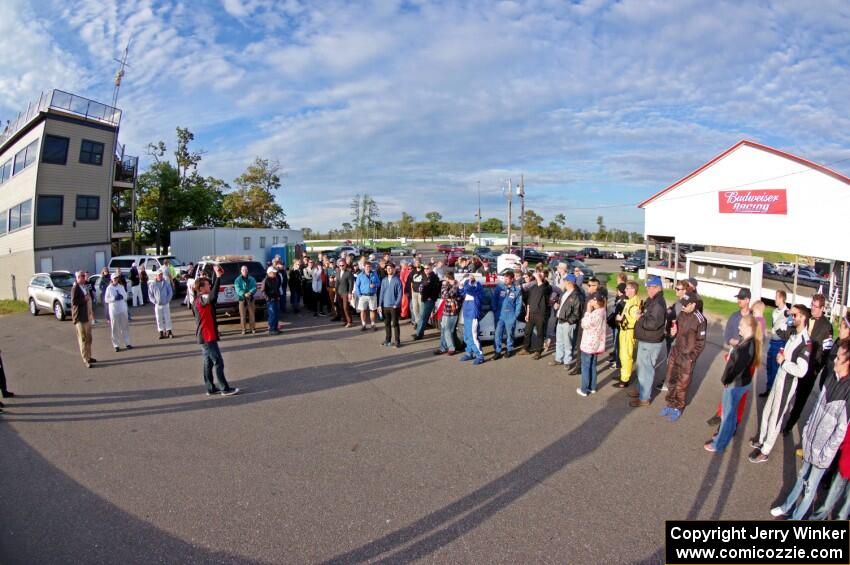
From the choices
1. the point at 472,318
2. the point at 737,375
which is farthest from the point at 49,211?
the point at 737,375

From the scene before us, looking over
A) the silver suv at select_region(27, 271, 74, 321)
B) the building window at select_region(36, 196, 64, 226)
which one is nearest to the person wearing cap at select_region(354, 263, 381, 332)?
the silver suv at select_region(27, 271, 74, 321)

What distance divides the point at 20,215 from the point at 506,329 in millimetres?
27102

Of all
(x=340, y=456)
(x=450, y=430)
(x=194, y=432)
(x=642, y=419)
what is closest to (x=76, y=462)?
(x=194, y=432)

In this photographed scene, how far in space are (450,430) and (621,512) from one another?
230cm

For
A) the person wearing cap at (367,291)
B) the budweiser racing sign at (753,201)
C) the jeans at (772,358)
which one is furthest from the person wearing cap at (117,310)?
the budweiser racing sign at (753,201)

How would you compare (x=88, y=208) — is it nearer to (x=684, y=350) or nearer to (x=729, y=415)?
(x=684, y=350)

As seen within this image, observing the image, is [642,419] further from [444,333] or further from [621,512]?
[444,333]

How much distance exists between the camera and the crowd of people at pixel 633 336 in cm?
384

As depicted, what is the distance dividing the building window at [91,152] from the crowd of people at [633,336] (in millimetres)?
19580

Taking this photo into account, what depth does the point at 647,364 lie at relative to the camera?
6.58 metres

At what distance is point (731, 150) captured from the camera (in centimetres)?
1872

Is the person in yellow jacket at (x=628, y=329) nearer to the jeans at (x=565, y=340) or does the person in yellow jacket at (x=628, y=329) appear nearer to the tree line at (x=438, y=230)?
the jeans at (x=565, y=340)

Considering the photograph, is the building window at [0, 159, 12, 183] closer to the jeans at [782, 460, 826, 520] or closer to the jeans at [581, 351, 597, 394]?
the jeans at [581, 351, 597, 394]

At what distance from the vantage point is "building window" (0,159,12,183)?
1008 inches
